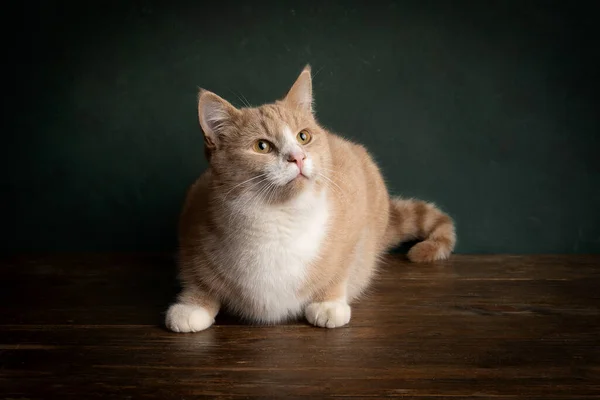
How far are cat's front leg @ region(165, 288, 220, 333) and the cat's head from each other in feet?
1.17

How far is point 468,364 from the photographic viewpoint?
1.59 meters

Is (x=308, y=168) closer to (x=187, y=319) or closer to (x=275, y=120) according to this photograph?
(x=275, y=120)

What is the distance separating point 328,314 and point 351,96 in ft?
3.43

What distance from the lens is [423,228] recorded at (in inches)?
103

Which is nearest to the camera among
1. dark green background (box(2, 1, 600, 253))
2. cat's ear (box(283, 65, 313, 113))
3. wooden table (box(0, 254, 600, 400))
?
wooden table (box(0, 254, 600, 400))

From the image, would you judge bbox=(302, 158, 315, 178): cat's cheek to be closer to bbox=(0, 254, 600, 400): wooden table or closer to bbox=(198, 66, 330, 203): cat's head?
bbox=(198, 66, 330, 203): cat's head

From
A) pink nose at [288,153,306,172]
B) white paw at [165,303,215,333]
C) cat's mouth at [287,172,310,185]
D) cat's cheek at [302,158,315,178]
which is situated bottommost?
white paw at [165,303,215,333]

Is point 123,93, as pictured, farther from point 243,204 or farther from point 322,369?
point 322,369

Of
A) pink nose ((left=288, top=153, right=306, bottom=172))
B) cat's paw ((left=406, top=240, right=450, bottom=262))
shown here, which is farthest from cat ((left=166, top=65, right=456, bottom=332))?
cat's paw ((left=406, top=240, right=450, bottom=262))

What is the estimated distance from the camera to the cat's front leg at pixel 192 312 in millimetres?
1842

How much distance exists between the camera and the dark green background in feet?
8.18

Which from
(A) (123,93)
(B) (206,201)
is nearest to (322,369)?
(B) (206,201)

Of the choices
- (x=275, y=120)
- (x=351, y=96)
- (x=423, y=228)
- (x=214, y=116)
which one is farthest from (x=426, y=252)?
(x=214, y=116)

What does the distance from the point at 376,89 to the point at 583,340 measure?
50.2 inches
